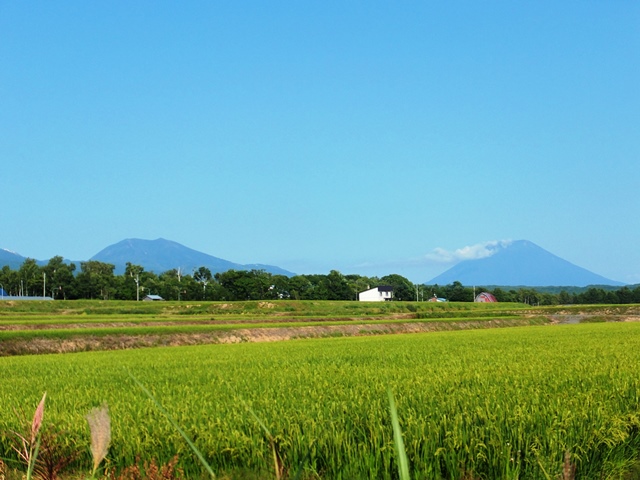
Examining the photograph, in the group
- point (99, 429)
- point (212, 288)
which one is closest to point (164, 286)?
point (212, 288)

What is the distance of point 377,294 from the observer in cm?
15200

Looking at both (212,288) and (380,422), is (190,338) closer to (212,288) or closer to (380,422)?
(380,422)

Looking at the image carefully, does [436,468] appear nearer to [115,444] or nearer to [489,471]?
[489,471]

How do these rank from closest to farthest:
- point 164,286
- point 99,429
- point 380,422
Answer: point 99,429, point 380,422, point 164,286

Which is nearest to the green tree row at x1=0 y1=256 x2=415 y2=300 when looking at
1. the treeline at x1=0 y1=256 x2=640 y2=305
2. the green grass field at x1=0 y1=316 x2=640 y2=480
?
the treeline at x1=0 y1=256 x2=640 y2=305

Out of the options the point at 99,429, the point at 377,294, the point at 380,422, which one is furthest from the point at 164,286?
the point at 99,429

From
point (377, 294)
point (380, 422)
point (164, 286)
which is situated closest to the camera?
point (380, 422)

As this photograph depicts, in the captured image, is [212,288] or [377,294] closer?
[212,288]

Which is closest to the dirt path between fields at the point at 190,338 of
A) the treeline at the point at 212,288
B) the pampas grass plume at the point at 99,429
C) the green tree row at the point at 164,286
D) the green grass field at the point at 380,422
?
the green grass field at the point at 380,422

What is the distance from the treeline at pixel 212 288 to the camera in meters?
118

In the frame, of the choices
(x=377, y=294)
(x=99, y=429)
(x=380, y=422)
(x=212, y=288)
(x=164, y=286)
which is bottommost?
(x=380, y=422)

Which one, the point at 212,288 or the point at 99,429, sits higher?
the point at 212,288

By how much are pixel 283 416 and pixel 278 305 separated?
7085 centimetres

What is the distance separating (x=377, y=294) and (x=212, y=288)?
47399mm
